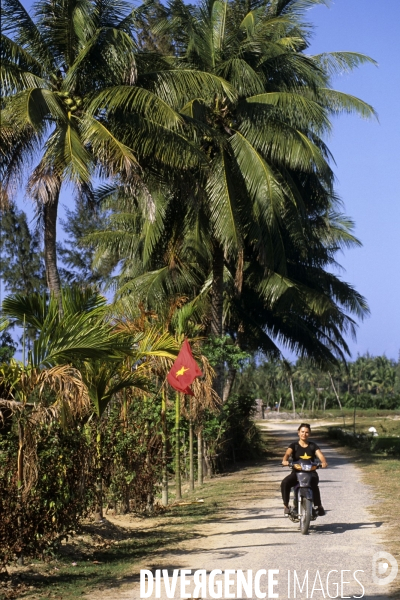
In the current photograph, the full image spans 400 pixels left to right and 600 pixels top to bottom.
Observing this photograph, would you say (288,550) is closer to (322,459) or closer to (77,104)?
(322,459)

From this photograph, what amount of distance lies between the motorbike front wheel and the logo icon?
1.55 metres

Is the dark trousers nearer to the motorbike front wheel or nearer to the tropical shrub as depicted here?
the motorbike front wheel

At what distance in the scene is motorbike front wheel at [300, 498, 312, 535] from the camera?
11039 millimetres

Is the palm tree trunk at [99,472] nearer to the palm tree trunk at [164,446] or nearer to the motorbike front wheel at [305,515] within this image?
the motorbike front wheel at [305,515]

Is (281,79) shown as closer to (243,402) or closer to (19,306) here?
(243,402)

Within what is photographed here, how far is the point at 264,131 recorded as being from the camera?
67.9ft

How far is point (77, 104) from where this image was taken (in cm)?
1470

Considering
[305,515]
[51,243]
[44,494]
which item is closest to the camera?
[44,494]

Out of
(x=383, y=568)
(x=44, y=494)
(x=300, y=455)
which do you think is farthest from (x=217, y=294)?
(x=383, y=568)

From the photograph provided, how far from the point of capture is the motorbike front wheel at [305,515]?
11039mm

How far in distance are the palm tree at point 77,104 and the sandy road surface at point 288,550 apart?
5226 millimetres

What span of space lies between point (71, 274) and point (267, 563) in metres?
32.0

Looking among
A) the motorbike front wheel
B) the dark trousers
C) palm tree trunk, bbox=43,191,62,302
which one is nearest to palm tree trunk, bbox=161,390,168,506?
palm tree trunk, bbox=43,191,62,302

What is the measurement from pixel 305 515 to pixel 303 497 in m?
0.26
